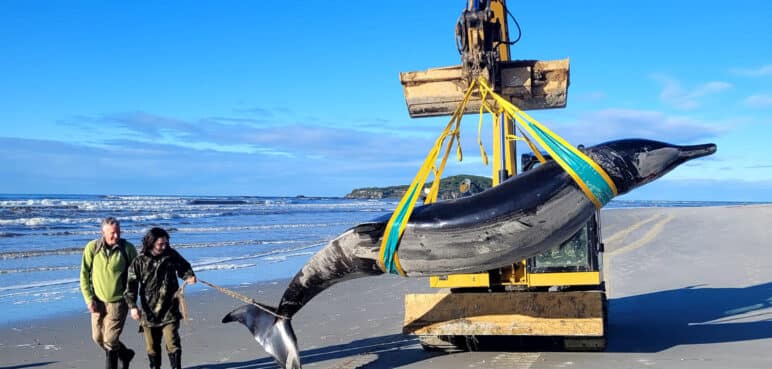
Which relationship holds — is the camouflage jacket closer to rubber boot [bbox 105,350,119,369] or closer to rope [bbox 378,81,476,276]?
rubber boot [bbox 105,350,119,369]

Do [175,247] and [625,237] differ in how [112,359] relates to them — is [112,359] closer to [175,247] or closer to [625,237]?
[175,247]

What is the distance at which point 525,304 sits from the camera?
786 cm

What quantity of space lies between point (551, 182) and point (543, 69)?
2.11m

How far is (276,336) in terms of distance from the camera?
23.2 ft

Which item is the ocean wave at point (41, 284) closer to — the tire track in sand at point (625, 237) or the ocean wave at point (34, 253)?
the ocean wave at point (34, 253)

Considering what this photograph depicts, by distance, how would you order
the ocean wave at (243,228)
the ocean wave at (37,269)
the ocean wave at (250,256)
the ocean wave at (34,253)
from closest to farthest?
the ocean wave at (37,269) → the ocean wave at (250,256) → the ocean wave at (34,253) → the ocean wave at (243,228)

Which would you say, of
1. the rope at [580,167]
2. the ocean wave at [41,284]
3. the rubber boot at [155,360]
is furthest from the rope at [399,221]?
the ocean wave at [41,284]

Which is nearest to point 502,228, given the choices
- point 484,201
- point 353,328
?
point 484,201

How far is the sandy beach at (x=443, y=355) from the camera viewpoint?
801 cm

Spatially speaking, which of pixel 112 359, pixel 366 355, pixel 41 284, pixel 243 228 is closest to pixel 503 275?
pixel 366 355

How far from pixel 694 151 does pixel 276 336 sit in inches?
163

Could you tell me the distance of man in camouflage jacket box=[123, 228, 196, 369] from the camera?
705 centimetres

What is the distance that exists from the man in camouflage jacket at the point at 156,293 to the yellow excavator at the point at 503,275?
2.47 m

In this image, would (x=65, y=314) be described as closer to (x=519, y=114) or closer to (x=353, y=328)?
(x=353, y=328)
